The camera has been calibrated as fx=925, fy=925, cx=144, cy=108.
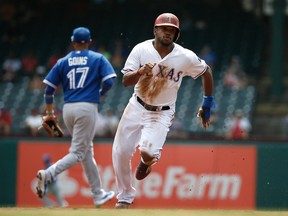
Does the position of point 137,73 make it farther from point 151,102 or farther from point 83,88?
point 83,88

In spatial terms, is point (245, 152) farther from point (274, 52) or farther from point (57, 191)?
point (274, 52)

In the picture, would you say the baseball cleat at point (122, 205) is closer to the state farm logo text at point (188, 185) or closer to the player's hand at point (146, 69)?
the player's hand at point (146, 69)

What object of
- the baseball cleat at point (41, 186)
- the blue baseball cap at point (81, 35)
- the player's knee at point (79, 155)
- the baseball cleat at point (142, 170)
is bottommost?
the baseball cleat at point (41, 186)

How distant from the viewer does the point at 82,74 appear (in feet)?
36.5

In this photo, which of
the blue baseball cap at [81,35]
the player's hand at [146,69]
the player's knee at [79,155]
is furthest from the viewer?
the blue baseball cap at [81,35]

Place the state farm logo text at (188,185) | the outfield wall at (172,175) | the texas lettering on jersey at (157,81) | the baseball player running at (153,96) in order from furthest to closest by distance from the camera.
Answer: the state farm logo text at (188,185) < the outfield wall at (172,175) < the texas lettering on jersey at (157,81) < the baseball player running at (153,96)

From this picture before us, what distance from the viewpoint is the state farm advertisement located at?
52.5 ft

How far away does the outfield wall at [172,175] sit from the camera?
16.0m

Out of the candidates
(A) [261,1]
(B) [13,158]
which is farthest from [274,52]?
(B) [13,158]

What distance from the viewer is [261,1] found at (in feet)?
86.1

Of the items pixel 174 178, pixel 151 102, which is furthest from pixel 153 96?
pixel 174 178

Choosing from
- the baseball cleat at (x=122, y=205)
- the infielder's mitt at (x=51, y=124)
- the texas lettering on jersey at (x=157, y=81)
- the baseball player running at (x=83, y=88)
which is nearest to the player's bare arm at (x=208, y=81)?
the texas lettering on jersey at (x=157, y=81)

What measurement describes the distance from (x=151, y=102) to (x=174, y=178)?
6.24 metres

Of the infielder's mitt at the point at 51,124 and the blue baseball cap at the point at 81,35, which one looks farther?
the infielder's mitt at the point at 51,124
